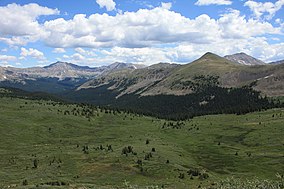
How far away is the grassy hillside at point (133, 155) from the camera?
84062mm

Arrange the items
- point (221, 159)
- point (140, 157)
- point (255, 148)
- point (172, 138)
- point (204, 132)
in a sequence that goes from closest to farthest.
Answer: point (140, 157), point (221, 159), point (255, 148), point (172, 138), point (204, 132)

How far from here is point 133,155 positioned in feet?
358

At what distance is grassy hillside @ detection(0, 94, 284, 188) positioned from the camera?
3310 inches

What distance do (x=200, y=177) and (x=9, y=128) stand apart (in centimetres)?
10708

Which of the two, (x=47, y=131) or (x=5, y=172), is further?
(x=47, y=131)

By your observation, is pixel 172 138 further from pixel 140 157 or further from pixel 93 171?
pixel 93 171

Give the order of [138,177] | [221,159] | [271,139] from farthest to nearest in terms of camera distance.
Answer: [271,139] → [221,159] → [138,177]

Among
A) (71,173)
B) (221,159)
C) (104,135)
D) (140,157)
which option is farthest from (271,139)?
(71,173)

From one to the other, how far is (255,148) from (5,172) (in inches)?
3374

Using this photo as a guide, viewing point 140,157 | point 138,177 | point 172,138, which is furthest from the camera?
point 172,138

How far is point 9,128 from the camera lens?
6604 inches

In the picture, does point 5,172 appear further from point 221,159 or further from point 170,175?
point 221,159

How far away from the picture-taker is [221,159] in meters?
119

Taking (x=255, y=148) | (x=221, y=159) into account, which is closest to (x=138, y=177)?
(x=221, y=159)
